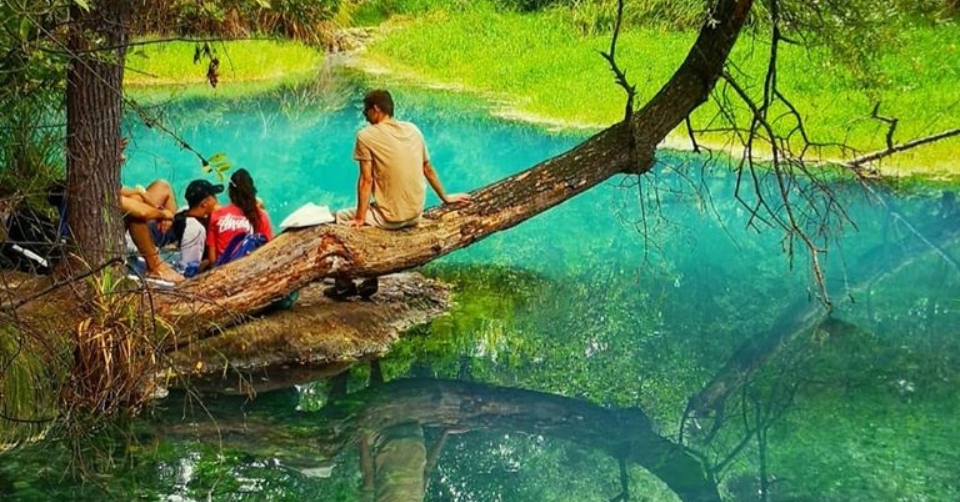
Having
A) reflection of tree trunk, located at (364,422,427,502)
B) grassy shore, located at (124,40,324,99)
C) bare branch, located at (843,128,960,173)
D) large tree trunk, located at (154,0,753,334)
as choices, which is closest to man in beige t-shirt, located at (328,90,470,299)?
large tree trunk, located at (154,0,753,334)

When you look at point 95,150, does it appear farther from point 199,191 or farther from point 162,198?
point 162,198

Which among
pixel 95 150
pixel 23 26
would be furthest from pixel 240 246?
pixel 23 26

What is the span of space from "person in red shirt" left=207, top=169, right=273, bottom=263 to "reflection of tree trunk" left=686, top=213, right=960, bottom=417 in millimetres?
2662

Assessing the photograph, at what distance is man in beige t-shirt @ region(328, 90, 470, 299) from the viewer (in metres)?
7.45

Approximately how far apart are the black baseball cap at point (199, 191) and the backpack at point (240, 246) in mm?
430

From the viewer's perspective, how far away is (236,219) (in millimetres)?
7543

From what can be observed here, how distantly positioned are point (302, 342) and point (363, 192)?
0.91 metres

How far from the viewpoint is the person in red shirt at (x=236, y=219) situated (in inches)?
296

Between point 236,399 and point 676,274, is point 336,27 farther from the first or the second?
point 236,399

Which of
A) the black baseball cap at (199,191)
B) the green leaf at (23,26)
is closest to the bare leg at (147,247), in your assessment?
the black baseball cap at (199,191)

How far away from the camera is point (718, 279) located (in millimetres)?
9344

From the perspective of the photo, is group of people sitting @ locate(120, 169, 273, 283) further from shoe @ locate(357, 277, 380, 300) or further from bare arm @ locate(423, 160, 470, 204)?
bare arm @ locate(423, 160, 470, 204)

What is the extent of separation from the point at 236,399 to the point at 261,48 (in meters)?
13.7

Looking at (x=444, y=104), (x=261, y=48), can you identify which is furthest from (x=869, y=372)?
(x=261, y=48)
